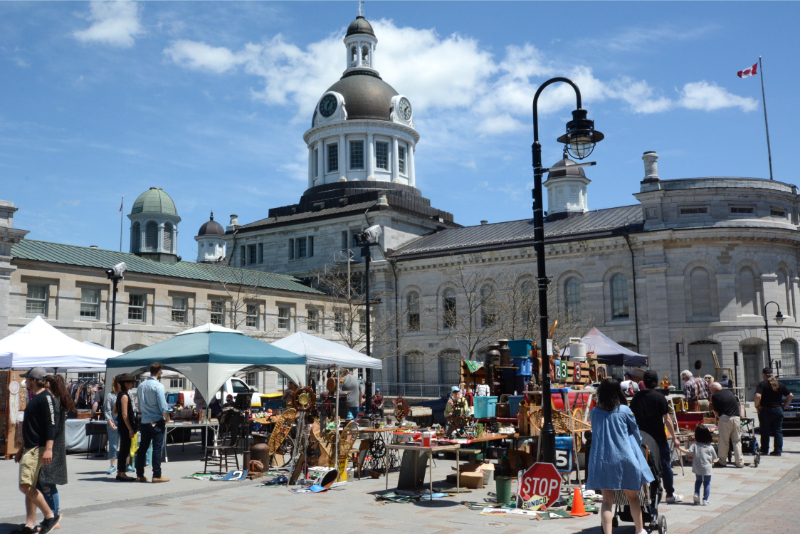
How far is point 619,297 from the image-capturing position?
40062 millimetres

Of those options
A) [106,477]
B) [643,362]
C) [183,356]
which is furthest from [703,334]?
[106,477]

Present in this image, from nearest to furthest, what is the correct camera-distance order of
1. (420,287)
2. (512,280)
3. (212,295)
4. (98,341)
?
(98,341), (212,295), (512,280), (420,287)

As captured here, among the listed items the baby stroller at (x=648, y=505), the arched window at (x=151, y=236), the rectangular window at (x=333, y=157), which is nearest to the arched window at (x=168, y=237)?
the arched window at (x=151, y=236)

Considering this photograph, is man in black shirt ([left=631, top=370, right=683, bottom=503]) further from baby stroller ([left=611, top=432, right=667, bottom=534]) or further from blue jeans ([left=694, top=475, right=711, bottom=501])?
Result: blue jeans ([left=694, top=475, right=711, bottom=501])

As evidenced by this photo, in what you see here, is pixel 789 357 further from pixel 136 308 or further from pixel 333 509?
pixel 333 509

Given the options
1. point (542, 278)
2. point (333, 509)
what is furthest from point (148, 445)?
point (542, 278)

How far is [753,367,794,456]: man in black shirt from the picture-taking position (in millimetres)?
15570

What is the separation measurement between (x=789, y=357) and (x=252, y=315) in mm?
29715

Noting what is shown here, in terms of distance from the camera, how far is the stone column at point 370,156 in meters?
55.8

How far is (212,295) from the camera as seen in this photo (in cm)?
4012

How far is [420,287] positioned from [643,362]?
77.2 feet

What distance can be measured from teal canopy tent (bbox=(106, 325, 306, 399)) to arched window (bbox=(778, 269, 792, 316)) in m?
30.3

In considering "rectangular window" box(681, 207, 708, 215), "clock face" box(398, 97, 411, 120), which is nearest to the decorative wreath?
"rectangular window" box(681, 207, 708, 215)

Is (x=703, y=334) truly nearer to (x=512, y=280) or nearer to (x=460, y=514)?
(x=512, y=280)
